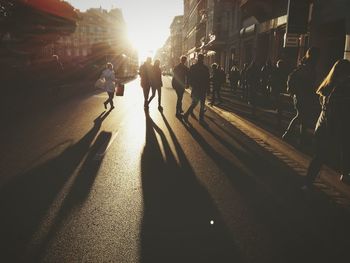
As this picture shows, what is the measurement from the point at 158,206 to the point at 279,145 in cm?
409

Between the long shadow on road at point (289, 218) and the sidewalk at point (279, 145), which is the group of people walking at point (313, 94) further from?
the long shadow on road at point (289, 218)

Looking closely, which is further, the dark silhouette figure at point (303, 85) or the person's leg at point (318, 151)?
the dark silhouette figure at point (303, 85)

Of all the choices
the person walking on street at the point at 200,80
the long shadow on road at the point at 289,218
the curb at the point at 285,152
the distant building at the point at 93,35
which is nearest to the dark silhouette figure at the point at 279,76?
the curb at the point at 285,152

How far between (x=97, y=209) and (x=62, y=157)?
2.65 meters

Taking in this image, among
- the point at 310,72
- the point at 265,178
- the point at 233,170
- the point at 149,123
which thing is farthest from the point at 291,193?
the point at 149,123

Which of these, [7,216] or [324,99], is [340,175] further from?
[7,216]

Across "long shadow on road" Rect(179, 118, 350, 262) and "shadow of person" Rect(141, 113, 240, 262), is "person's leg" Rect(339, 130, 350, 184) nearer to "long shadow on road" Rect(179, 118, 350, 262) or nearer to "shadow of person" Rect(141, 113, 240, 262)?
"long shadow on road" Rect(179, 118, 350, 262)

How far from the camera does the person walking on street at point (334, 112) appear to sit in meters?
4.67

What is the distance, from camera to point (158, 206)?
173 inches

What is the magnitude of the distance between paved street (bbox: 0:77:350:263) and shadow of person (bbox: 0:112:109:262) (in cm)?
1

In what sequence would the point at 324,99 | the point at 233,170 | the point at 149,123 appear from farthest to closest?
the point at 149,123
the point at 233,170
the point at 324,99

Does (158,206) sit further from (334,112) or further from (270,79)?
(270,79)

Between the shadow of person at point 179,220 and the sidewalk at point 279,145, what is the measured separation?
1878 mm

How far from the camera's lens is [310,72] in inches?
→ 281
